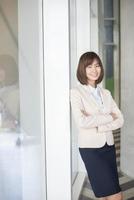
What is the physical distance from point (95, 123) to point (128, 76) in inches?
95.3

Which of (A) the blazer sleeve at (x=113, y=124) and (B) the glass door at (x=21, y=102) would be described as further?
(A) the blazer sleeve at (x=113, y=124)

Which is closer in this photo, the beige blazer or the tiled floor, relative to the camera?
the beige blazer

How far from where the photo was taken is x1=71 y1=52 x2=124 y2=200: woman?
2.78 metres

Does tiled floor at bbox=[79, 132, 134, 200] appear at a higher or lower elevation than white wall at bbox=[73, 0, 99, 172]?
lower

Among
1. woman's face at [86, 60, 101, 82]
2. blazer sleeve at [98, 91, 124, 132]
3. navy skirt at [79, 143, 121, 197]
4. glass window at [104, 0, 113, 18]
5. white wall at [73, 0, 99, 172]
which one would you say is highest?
glass window at [104, 0, 113, 18]

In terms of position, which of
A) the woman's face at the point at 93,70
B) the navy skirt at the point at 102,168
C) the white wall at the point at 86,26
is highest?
the white wall at the point at 86,26

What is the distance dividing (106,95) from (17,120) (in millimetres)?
693

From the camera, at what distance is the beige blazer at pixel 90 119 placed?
9.05 feet

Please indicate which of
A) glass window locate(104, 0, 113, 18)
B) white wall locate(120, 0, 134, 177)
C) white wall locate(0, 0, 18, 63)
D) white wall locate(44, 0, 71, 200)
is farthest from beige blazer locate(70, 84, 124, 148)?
glass window locate(104, 0, 113, 18)

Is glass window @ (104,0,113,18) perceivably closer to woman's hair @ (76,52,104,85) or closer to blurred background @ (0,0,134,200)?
blurred background @ (0,0,134,200)

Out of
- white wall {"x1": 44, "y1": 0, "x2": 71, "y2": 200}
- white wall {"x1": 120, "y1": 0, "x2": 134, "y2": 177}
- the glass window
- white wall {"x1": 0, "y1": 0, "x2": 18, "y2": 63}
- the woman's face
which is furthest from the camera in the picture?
the glass window

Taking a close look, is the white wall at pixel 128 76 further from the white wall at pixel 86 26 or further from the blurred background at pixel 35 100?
the blurred background at pixel 35 100

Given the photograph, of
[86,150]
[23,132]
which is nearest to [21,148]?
[23,132]

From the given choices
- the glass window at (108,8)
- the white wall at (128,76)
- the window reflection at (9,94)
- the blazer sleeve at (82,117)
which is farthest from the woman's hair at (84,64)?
the glass window at (108,8)
